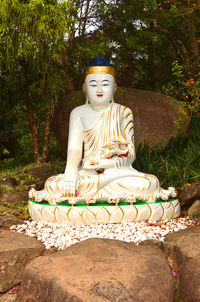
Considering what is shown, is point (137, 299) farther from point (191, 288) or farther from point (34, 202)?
point (34, 202)

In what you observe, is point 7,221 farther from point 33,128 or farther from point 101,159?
point 33,128

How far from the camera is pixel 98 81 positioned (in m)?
4.51

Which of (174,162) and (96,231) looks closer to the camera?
(96,231)

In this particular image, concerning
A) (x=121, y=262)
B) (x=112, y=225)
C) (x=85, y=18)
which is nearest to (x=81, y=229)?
(x=112, y=225)

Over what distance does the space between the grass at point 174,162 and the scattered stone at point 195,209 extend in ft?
1.89

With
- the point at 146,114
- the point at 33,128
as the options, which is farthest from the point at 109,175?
the point at 33,128

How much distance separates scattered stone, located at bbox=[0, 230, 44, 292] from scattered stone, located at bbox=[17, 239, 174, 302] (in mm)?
332

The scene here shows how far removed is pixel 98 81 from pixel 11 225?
90.5 inches

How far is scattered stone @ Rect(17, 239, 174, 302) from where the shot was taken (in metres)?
1.96

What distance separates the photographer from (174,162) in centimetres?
528

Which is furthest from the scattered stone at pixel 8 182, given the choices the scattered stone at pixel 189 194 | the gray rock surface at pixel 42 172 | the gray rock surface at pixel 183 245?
the gray rock surface at pixel 183 245

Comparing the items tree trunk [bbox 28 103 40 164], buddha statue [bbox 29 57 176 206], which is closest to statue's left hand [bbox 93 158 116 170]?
buddha statue [bbox 29 57 176 206]

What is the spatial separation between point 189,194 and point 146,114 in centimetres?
231

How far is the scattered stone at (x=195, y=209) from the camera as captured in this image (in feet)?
13.2
